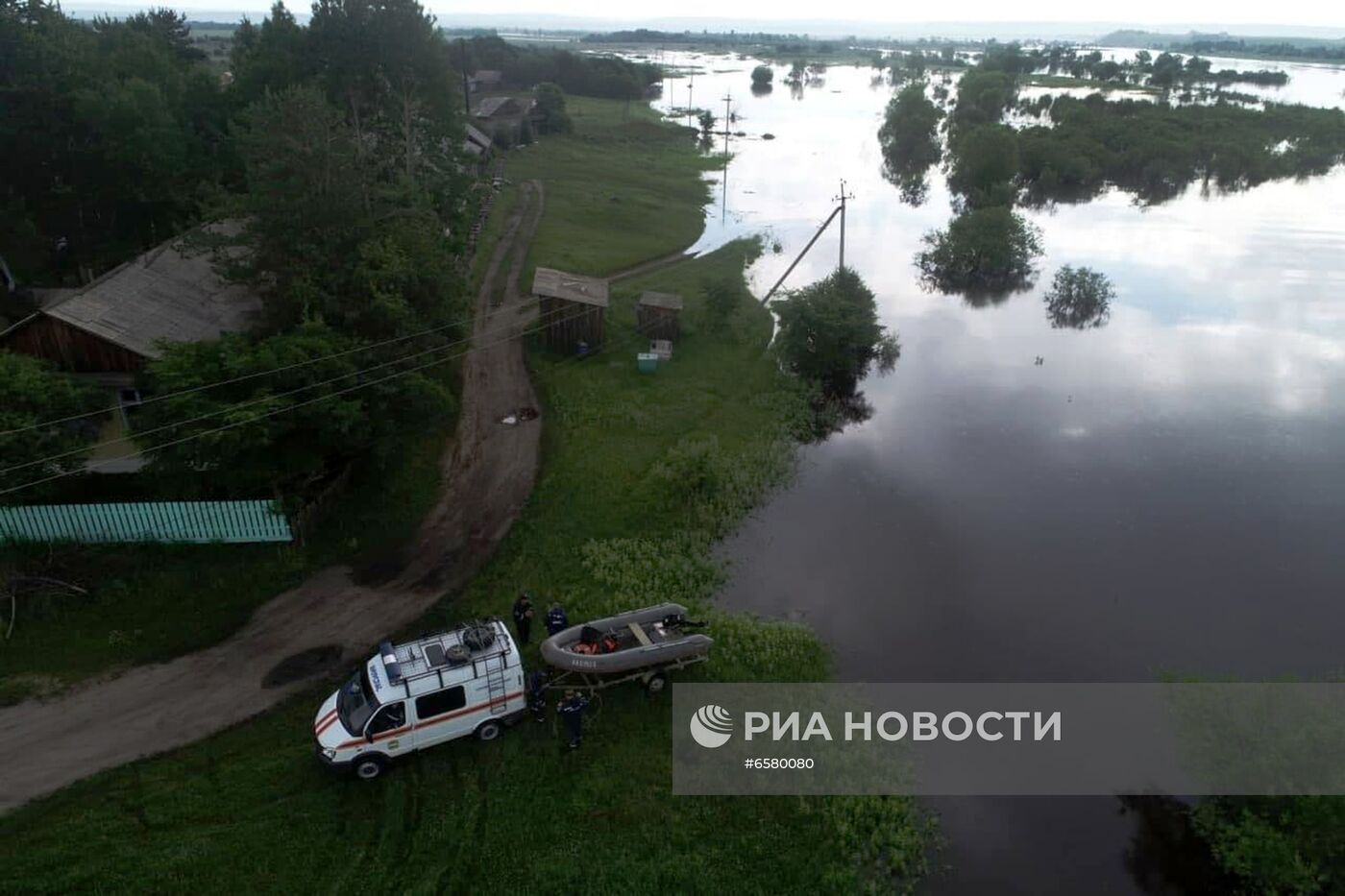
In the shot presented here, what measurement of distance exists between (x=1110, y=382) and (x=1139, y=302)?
48.0 feet

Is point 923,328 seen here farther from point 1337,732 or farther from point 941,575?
point 1337,732

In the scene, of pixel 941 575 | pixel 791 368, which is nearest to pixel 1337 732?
pixel 941 575

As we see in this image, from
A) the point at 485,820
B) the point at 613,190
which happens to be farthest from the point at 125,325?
the point at 613,190

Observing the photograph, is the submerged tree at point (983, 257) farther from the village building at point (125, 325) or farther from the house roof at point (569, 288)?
the village building at point (125, 325)

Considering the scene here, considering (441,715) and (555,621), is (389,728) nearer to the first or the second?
(441,715)

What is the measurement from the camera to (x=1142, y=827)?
16984 mm

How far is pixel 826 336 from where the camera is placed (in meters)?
36.4

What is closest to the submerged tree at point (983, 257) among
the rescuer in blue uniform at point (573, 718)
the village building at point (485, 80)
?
the rescuer in blue uniform at point (573, 718)

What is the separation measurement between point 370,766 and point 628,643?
595 cm

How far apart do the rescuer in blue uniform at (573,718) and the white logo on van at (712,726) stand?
2.51 meters

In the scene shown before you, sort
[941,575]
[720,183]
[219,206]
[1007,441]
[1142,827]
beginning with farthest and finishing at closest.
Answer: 1. [720,183]
2. [1007,441]
3. [219,206]
4. [941,575]
5. [1142,827]

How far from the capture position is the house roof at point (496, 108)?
8369 cm

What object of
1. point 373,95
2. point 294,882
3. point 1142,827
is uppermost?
point 373,95

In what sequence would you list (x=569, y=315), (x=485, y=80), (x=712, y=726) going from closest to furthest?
(x=712, y=726), (x=569, y=315), (x=485, y=80)
